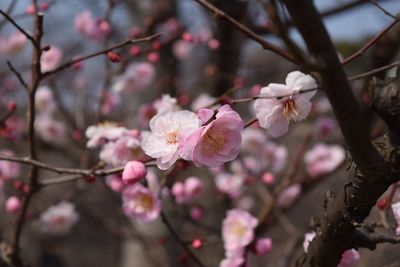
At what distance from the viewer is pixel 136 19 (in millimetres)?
3262

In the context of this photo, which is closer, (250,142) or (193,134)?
(193,134)

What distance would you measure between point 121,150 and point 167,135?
411mm

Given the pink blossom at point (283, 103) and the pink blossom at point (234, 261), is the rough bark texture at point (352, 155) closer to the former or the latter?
the pink blossom at point (283, 103)

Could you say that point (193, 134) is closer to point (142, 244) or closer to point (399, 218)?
point (399, 218)

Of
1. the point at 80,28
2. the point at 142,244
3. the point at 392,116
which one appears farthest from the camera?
the point at 80,28

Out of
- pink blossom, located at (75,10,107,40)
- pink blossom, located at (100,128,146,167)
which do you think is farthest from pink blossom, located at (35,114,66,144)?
pink blossom, located at (100,128,146,167)

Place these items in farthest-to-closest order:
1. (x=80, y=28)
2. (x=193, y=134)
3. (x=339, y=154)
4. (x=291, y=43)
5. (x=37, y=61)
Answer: (x=339, y=154) → (x=80, y=28) → (x=37, y=61) → (x=193, y=134) → (x=291, y=43)

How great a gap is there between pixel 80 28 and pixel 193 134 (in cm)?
236

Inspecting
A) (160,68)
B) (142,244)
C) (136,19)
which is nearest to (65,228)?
(142,244)

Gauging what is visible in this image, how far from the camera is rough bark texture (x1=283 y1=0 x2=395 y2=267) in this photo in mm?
689

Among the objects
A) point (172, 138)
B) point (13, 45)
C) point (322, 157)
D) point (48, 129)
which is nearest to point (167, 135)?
point (172, 138)

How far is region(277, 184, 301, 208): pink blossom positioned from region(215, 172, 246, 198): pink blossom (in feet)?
0.78

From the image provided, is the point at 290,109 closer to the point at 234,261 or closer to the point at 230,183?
the point at 234,261

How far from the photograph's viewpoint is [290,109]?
108cm
